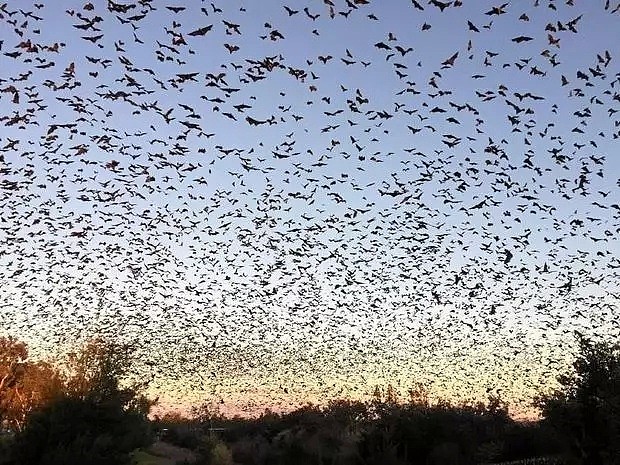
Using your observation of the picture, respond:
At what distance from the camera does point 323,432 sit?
35844 millimetres

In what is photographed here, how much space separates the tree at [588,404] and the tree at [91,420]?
13.7 meters

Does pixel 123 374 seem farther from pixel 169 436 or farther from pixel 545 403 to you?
pixel 169 436

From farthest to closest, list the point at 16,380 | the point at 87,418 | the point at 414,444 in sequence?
the point at 16,380, the point at 414,444, the point at 87,418

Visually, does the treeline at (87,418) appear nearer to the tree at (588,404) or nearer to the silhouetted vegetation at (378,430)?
the silhouetted vegetation at (378,430)

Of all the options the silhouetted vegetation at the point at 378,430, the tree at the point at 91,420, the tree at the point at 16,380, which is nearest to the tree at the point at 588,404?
the silhouetted vegetation at the point at 378,430

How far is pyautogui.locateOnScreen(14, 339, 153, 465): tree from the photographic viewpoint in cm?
1820

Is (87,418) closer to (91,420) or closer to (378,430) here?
(91,420)

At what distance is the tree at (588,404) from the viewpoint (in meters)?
19.4

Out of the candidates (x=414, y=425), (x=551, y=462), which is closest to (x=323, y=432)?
(x=414, y=425)

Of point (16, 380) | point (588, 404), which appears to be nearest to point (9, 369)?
point (16, 380)

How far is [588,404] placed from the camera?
66.1 ft

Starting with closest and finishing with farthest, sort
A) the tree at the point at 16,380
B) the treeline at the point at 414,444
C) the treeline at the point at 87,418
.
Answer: the treeline at the point at 87,418 → the treeline at the point at 414,444 → the tree at the point at 16,380

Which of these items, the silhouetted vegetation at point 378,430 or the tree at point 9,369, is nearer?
the silhouetted vegetation at point 378,430

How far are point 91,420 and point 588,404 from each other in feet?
52.5
